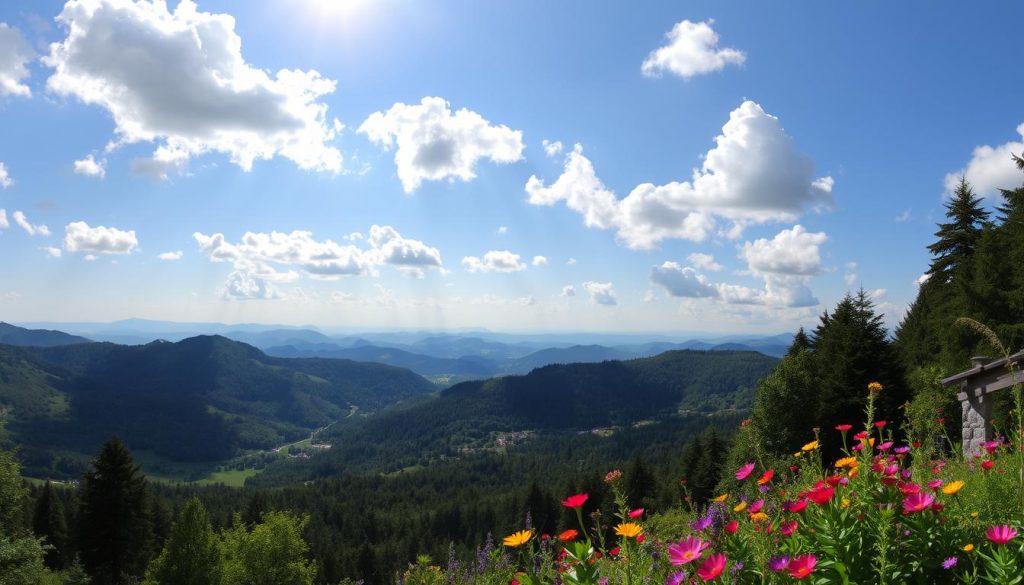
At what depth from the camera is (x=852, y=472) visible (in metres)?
2.57

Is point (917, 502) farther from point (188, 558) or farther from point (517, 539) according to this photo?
point (188, 558)

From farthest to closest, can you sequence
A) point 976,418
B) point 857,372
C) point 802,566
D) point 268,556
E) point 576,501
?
point 268,556 < point 857,372 < point 976,418 < point 576,501 < point 802,566

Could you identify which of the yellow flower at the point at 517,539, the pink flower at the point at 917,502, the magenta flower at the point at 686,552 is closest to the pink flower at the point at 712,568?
the magenta flower at the point at 686,552

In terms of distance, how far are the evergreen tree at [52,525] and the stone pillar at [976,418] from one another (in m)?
58.3

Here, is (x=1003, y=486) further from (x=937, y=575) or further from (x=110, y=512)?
(x=110, y=512)

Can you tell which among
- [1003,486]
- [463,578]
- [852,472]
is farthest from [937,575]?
[463,578]

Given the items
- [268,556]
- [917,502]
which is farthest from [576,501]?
[268,556]

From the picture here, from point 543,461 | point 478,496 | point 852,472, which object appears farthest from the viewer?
point 543,461

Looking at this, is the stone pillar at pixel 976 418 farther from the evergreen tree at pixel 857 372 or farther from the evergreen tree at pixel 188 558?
the evergreen tree at pixel 188 558

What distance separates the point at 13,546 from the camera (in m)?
15.8

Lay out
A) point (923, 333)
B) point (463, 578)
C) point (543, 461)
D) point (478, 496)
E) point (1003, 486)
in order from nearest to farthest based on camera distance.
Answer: point (1003, 486), point (463, 578), point (923, 333), point (478, 496), point (543, 461)

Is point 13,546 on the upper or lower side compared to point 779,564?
lower

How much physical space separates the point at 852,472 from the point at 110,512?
40083mm

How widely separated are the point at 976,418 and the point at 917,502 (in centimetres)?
1216
